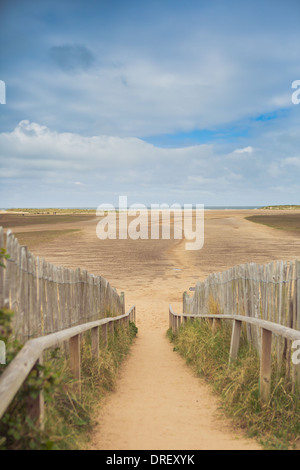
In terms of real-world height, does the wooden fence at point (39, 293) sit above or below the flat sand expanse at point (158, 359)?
above

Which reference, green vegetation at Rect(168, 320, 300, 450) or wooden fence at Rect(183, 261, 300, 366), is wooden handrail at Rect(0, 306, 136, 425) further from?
wooden fence at Rect(183, 261, 300, 366)

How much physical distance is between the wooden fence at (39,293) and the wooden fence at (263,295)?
7.55 feet

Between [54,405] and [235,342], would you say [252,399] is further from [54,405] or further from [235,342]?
[54,405]

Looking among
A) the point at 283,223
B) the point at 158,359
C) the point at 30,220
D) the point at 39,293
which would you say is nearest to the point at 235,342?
the point at 39,293

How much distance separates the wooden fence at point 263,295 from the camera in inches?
179

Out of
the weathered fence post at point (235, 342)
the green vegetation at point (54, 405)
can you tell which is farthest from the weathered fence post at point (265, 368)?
the green vegetation at point (54, 405)

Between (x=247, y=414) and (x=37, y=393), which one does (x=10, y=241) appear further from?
(x=247, y=414)

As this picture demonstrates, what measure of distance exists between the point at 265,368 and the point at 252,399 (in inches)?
13.3

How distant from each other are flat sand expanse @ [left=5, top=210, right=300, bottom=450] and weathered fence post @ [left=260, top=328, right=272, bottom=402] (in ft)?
1.64

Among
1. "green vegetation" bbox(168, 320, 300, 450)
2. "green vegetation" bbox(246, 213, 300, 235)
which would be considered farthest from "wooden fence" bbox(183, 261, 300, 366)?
"green vegetation" bbox(246, 213, 300, 235)

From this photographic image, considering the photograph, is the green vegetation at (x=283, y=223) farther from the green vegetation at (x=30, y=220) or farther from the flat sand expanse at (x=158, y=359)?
the green vegetation at (x=30, y=220)
